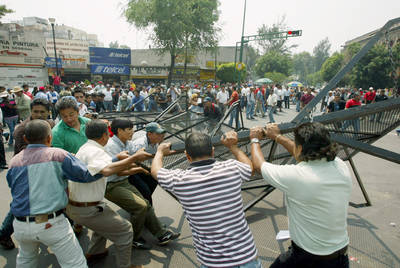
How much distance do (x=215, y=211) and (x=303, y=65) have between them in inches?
5013

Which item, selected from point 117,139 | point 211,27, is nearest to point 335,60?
point 211,27

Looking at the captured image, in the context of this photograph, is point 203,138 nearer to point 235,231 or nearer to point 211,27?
point 235,231

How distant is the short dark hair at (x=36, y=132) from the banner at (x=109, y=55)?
31.7m

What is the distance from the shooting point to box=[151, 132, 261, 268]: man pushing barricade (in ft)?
4.74

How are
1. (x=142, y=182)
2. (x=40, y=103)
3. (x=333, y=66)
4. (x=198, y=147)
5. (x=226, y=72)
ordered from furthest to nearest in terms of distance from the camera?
(x=333, y=66), (x=226, y=72), (x=40, y=103), (x=142, y=182), (x=198, y=147)

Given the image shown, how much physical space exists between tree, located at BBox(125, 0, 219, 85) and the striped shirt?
78.5 feet

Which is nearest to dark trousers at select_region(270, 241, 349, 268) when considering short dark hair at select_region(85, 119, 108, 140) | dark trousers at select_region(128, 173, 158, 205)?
short dark hair at select_region(85, 119, 108, 140)

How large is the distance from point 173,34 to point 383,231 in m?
23.3

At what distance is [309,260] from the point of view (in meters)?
1.58

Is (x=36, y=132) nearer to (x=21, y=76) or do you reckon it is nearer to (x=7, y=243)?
(x=7, y=243)

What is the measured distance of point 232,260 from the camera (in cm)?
144

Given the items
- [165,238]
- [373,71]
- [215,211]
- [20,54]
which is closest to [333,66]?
[373,71]

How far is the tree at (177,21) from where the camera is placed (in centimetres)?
2305

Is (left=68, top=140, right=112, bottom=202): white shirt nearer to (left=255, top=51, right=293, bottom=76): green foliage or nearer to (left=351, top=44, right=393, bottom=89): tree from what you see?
(left=351, top=44, right=393, bottom=89): tree
